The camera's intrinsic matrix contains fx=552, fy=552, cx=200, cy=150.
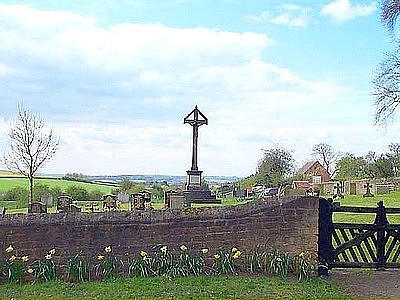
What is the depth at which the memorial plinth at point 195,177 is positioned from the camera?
28859mm

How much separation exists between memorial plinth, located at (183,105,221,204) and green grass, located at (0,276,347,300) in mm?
19032

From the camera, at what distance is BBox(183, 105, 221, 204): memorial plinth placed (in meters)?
28.9

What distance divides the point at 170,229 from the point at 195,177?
20.8 metres

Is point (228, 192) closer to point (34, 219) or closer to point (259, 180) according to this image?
point (259, 180)

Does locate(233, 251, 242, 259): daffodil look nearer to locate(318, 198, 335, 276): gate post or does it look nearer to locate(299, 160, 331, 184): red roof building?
locate(318, 198, 335, 276): gate post

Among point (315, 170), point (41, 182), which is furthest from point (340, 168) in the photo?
point (41, 182)

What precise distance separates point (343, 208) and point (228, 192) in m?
37.0

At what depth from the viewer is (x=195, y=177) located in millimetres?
30688

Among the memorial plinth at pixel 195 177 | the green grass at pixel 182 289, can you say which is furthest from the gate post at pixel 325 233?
the memorial plinth at pixel 195 177

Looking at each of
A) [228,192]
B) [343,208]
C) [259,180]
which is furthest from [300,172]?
[343,208]

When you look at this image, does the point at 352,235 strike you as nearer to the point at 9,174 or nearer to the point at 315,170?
the point at 9,174

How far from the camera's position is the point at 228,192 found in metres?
47.6

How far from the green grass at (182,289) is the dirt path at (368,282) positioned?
348 mm

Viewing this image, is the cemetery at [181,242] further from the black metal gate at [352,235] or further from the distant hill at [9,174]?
the distant hill at [9,174]
